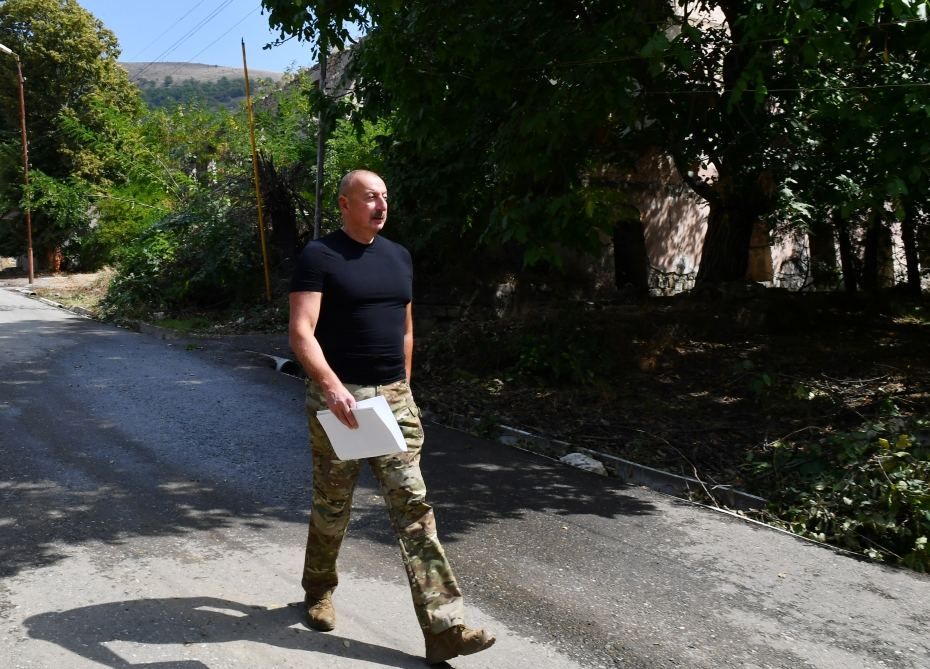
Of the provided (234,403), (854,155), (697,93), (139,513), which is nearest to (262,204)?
(234,403)

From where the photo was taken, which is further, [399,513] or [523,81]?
[523,81]

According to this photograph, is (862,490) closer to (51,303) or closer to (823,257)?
(823,257)

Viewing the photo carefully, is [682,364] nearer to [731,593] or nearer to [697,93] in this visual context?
[697,93]

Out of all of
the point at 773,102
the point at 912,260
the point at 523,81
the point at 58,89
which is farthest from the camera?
the point at 58,89

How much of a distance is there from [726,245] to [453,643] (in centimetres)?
999

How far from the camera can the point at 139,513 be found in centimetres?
603

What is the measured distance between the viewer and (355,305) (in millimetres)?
4051

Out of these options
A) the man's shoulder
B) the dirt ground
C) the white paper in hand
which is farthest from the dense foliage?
the white paper in hand

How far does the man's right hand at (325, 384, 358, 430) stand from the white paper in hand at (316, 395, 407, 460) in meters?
0.02

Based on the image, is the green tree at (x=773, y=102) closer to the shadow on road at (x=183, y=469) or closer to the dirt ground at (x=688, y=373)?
the dirt ground at (x=688, y=373)

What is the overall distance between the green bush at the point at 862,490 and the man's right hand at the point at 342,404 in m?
3.62

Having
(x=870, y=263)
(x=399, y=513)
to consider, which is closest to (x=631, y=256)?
(x=870, y=263)

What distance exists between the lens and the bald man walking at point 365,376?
3939 millimetres

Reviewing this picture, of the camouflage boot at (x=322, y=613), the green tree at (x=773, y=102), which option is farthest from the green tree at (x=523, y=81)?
the camouflage boot at (x=322, y=613)
